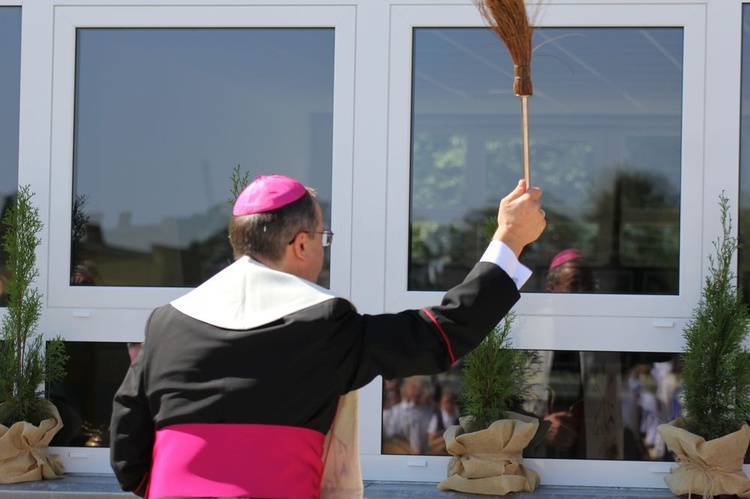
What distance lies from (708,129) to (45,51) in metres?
3.79

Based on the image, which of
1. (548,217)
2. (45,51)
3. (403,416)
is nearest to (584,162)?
(548,217)

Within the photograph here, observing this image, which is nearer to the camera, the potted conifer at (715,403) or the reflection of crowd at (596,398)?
the potted conifer at (715,403)

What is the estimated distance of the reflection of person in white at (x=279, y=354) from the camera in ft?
8.29

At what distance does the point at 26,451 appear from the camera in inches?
228

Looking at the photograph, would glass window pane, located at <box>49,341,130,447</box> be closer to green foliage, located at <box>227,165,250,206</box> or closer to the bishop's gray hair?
green foliage, located at <box>227,165,250,206</box>

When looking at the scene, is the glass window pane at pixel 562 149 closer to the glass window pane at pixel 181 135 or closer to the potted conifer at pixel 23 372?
the glass window pane at pixel 181 135

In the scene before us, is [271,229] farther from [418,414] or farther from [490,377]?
[418,414]

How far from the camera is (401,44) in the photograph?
5.90 metres

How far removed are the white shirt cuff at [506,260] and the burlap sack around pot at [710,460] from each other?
2.90m

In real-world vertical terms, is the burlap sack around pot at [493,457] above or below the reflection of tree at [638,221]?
below

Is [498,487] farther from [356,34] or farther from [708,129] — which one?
[356,34]

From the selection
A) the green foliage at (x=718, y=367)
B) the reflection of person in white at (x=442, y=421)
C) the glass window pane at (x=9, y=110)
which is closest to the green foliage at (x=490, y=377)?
the reflection of person in white at (x=442, y=421)

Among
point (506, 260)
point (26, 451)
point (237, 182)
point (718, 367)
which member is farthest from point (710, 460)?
point (26, 451)

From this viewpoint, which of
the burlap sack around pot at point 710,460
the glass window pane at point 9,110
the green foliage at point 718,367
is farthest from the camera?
the glass window pane at point 9,110
